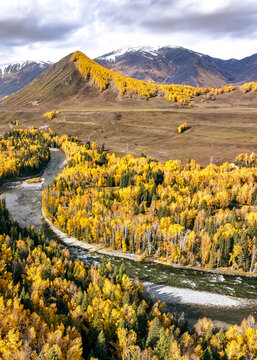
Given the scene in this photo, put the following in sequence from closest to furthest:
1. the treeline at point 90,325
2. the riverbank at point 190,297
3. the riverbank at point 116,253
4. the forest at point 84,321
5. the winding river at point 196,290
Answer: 1. the treeline at point 90,325
2. the forest at point 84,321
3. the winding river at point 196,290
4. the riverbank at point 190,297
5. the riverbank at point 116,253

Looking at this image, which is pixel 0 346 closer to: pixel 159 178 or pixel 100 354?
pixel 100 354

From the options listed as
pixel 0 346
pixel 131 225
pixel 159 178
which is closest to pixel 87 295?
pixel 0 346

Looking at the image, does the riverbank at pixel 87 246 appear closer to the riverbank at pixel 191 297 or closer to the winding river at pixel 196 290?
the winding river at pixel 196 290

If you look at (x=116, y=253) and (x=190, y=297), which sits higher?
(x=116, y=253)

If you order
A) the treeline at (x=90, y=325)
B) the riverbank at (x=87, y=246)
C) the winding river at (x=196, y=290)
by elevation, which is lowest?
the winding river at (x=196, y=290)

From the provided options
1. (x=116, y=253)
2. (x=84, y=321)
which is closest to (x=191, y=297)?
(x=116, y=253)

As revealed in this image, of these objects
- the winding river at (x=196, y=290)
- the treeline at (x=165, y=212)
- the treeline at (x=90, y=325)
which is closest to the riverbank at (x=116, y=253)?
the winding river at (x=196, y=290)

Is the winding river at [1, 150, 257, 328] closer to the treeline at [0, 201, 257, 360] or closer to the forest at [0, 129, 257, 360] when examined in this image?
the forest at [0, 129, 257, 360]

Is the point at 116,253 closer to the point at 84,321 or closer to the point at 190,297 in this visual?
the point at 190,297

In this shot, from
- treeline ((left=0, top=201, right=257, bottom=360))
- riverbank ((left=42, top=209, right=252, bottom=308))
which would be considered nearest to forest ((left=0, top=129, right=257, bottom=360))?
treeline ((left=0, top=201, right=257, bottom=360))
